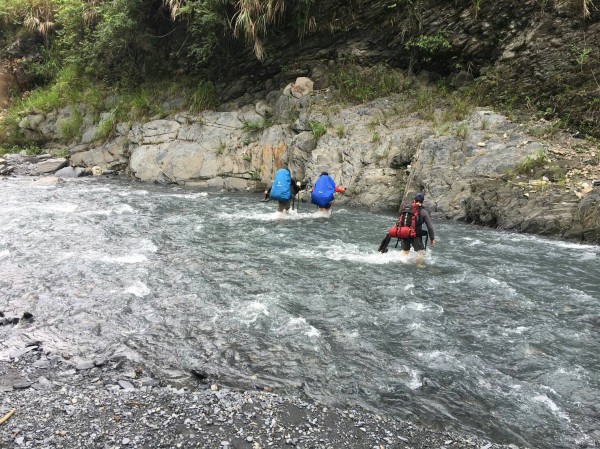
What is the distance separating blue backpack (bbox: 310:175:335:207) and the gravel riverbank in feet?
27.8

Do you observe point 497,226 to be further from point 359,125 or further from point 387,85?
point 387,85

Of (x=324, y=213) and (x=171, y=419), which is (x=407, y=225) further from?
(x=171, y=419)

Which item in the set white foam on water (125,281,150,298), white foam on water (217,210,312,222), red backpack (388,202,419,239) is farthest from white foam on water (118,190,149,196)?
red backpack (388,202,419,239)

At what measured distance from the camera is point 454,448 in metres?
4.18

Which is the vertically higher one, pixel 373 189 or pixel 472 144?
pixel 472 144

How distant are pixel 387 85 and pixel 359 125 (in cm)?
276

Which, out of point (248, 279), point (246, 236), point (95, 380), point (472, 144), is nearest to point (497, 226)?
point (472, 144)

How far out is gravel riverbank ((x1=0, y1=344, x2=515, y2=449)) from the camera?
4024 millimetres

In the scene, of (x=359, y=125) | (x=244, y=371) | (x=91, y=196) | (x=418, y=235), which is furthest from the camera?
(x=359, y=125)

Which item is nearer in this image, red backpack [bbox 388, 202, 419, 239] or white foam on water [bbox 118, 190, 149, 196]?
red backpack [bbox 388, 202, 419, 239]

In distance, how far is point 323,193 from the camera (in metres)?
13.0

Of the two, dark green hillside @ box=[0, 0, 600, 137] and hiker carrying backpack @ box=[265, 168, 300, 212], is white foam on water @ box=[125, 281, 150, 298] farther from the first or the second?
dark green hillside @ box=[0, 0, 600, 137]

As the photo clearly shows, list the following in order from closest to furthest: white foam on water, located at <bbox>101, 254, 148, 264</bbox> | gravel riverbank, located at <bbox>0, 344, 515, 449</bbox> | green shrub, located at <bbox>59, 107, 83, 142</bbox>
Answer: gravel riverbank, located at <bbox>0, 344, 515, 449</bbox> < white foam on water, located at <bbox>101, 254, 148, 264</bbox> < green shrub, located at <bbox>59, 107, 83, 142</bbox>

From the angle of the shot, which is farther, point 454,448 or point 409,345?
point 409,345
